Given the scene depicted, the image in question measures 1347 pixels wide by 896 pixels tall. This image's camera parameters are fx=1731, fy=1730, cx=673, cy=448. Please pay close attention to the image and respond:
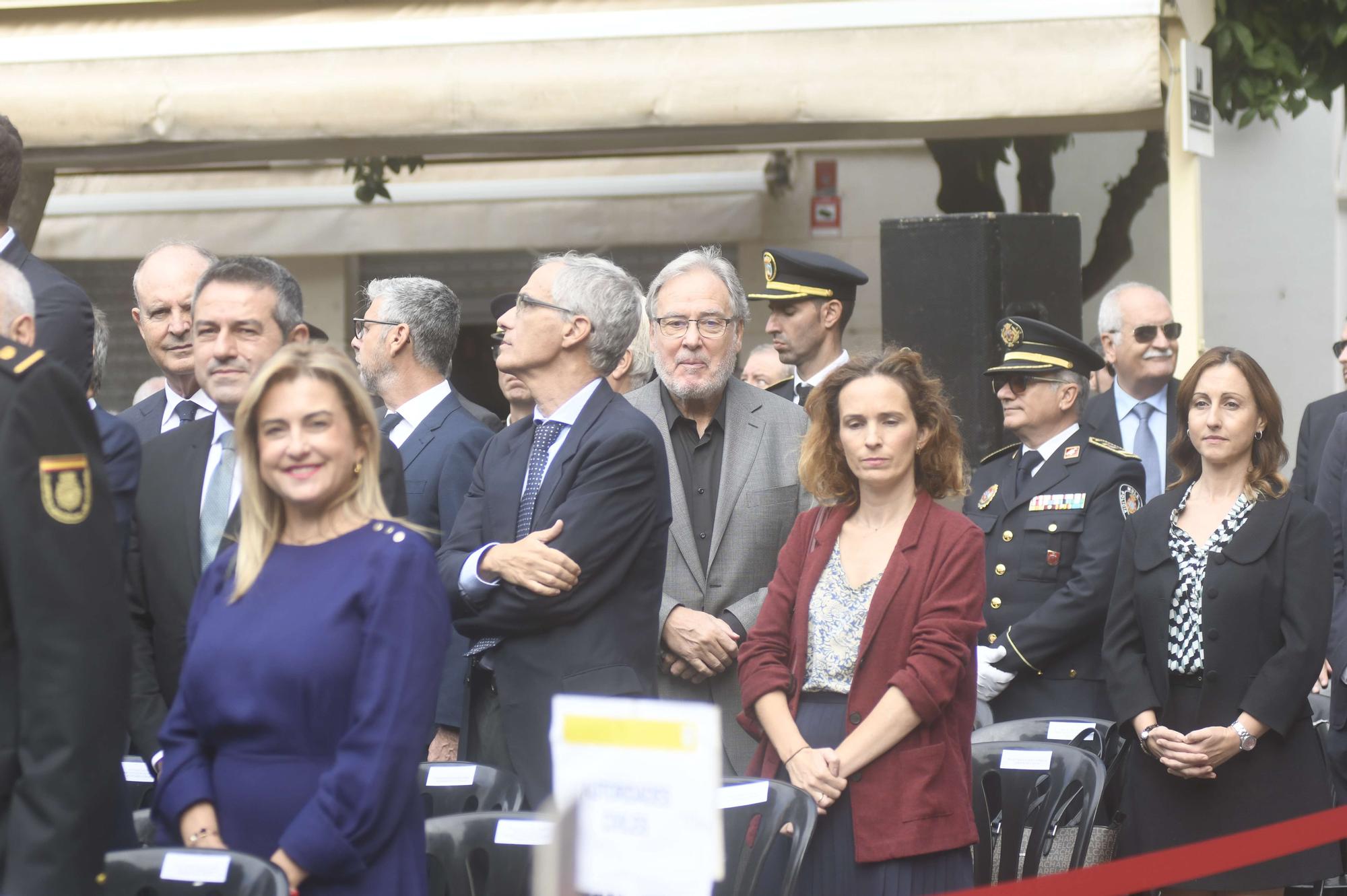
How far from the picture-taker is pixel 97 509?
2.83 meters

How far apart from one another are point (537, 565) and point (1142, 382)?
3690 millimetres

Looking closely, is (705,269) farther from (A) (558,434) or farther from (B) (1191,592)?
(B) (1191,592)

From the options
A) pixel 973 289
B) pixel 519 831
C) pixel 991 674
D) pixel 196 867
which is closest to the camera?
pixel 196 867

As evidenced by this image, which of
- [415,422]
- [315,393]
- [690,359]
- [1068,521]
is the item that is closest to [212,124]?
[415,422]

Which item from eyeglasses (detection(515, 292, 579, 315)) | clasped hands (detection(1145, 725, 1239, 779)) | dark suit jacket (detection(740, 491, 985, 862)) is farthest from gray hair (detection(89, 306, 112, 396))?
clasped hands (detection(1145, 725, 1239, 779))

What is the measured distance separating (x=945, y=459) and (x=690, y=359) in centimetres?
96

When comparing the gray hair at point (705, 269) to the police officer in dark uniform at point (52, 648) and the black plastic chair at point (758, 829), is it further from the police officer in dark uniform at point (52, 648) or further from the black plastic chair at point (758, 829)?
the police officer in dark uniform at point (52, 648)

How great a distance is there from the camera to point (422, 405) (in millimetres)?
5297

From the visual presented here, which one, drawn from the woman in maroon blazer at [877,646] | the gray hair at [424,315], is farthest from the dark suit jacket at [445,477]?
the woman in maroon blazer at [877,646]

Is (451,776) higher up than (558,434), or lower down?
lower down

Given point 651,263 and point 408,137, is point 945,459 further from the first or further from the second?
point 651,263

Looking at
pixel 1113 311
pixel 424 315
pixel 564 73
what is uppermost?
pixel 564 73

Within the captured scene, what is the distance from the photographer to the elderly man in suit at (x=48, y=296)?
3.69 m

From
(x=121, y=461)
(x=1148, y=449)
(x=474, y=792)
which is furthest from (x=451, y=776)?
(x=1148, y=449)
